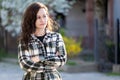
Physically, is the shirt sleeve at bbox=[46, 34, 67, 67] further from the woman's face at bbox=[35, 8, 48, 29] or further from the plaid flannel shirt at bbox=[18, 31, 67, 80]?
the woman's face at bbox=[35, 8, 48, 29]

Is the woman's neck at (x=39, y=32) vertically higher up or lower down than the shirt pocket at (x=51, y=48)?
higher up

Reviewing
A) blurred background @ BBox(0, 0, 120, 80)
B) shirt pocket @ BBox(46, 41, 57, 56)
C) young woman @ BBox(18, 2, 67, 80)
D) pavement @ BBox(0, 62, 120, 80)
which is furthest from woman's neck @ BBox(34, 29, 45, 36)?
pavement @ BBox(0, 62, 120, 80)

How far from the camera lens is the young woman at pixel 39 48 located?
4.44 metres

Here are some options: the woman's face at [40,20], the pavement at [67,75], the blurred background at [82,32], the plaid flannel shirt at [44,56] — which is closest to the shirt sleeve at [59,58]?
the plaid flannel shirt at [44,56]

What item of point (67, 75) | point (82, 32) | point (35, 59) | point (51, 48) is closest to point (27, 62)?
point (35, 59)

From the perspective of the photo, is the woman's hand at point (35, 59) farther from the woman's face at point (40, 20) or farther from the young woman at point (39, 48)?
the woman's face at point (40, 20)

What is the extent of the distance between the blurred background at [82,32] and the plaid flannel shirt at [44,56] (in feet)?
22.7

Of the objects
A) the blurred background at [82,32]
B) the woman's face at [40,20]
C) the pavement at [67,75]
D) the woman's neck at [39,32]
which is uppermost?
the woman's face at [40,20]

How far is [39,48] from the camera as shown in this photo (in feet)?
14.7

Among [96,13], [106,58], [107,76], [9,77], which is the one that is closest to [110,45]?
[106,58]

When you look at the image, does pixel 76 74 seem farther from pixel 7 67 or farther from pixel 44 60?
pixel 44 60

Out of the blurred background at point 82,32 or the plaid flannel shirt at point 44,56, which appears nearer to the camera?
the plaid flannel shirt at point 44,56

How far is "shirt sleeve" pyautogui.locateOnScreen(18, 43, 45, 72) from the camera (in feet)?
14.6

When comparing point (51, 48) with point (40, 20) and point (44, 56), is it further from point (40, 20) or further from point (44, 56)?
point (40, 20)
